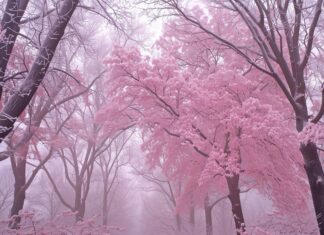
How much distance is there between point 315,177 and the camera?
23.4 ft

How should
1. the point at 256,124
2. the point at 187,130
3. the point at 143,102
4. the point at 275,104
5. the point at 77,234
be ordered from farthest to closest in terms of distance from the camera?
the point at 275,104
the point at 143,102
the point at 187,130
the point at 256,124
the point at 77,234

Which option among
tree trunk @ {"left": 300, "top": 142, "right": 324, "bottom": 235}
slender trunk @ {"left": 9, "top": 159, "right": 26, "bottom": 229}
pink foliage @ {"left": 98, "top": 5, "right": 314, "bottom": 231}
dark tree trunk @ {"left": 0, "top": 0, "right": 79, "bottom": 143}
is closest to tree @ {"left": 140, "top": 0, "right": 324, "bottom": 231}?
tree trunk @ {"left": 300, "top": 142, "right": 324, "bottom": 235}

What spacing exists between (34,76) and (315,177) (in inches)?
240

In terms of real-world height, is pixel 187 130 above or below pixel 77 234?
above

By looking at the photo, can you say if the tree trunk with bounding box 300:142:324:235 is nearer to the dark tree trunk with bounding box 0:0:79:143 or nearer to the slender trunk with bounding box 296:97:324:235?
the slender trunk with bounding box 296:97:324:235

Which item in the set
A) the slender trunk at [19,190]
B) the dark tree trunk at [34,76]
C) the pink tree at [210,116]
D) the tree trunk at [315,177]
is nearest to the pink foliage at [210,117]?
the pink tree at [210,116]

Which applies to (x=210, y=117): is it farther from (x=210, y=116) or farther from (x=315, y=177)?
(x=315, y=177)

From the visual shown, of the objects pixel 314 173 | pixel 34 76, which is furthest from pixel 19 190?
pixel 314 173

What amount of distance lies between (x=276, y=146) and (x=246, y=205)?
27.8m

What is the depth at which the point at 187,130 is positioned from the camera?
8914 mm

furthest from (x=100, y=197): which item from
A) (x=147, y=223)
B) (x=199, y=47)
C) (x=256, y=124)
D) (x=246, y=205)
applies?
(x=256, y=124)

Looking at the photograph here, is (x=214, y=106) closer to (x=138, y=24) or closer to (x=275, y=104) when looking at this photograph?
(x=275, y=104)

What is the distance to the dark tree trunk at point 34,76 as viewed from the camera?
5816 millimetres

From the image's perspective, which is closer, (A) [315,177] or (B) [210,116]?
(A) [315,177]
